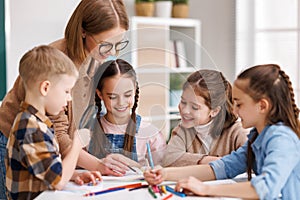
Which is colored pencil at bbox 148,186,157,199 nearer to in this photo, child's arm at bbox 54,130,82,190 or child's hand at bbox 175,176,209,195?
child's hand at bbox 175,176,209,195

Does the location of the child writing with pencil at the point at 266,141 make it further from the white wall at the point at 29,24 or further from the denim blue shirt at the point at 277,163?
A: the white wall at the point at 29,24

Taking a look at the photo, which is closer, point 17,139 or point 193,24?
point 17,139

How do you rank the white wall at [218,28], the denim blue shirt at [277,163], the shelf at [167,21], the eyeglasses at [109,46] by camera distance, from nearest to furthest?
the denim blue shirt at [277,163] < the eyeglasses at [109,46] < the shelf at [167,21] < the white wall at [218,28]

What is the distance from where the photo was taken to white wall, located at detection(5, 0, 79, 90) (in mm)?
3822

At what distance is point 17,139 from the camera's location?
4.88 ft

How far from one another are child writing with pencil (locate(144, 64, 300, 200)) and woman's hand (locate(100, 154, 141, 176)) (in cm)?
14

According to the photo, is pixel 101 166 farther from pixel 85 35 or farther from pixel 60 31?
pixel 60 31

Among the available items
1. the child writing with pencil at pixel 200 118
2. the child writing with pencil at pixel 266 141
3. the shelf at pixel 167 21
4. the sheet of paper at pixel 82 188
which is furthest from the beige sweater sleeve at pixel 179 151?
the shelf at pixel 167 21

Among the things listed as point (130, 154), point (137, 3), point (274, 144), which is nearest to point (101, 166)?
point (130, 154)

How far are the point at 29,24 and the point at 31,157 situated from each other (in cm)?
262

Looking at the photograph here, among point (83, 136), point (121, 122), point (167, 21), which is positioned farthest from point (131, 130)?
point (167, 21)

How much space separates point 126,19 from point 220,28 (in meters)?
3.15

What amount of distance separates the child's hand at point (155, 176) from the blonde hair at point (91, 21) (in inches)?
Answer: 18.8

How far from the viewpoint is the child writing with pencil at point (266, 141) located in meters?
1.36
